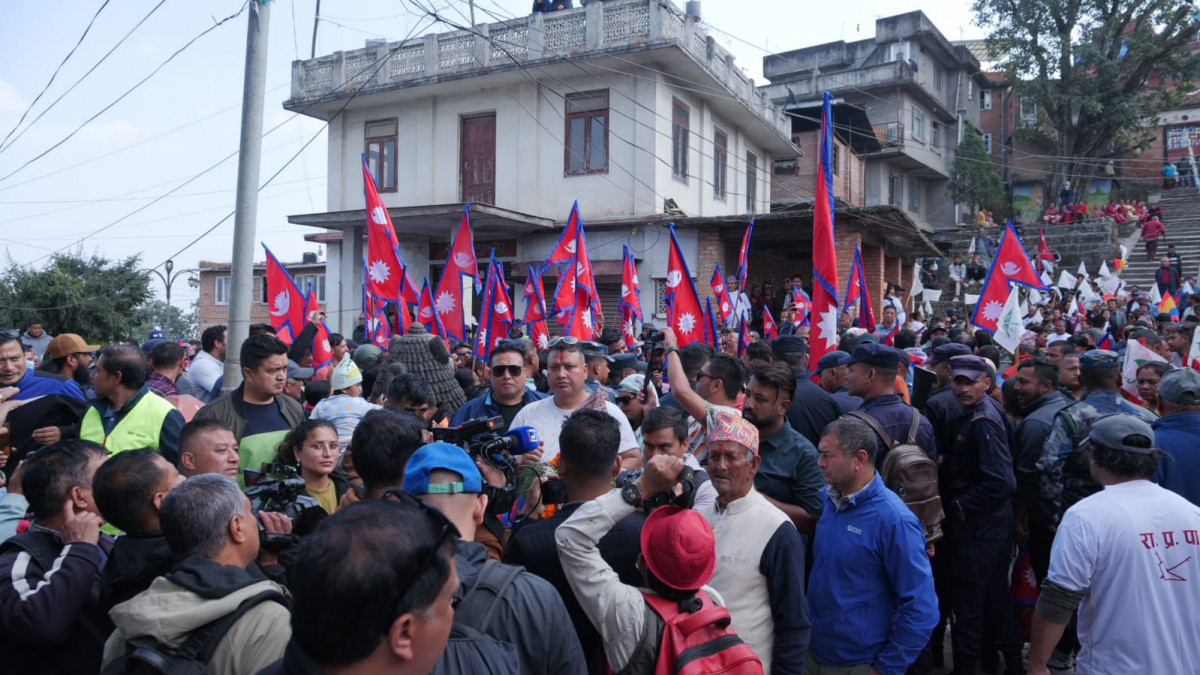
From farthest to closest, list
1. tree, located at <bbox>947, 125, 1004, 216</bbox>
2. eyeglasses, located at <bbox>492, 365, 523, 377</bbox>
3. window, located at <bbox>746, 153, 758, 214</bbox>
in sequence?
tree, located at <bbox>947, 125, 1004, 216</bbox>
window, located at <bbox>746, 153, 758, 214</bbox>
eyeglasses, located at <bbox>492, 365, 523, 377</bbox>

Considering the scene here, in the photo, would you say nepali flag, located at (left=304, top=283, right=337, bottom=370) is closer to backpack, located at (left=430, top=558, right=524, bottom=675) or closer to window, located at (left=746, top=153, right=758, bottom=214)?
backpack, located at (left=430, top=558, right=524, bottom=675)

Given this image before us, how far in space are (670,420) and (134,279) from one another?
24.8m

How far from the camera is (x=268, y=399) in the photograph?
4801 millimetres

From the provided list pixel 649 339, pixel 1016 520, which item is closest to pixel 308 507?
pixel 649 339

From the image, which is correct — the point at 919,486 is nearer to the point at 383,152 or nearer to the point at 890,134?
the point at 383,152

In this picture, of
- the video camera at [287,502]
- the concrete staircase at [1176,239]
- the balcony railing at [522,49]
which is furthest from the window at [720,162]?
the video camera at [287,502]

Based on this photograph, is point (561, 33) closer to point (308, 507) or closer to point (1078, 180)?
point (308, 507)

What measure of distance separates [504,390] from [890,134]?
33.8 metres

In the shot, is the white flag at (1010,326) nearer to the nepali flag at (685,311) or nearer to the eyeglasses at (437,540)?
the nepali flag at (685,311)

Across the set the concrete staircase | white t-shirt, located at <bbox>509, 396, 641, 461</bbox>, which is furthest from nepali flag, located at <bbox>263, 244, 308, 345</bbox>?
the concrete staircase

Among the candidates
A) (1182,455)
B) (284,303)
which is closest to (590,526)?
(1182,455)

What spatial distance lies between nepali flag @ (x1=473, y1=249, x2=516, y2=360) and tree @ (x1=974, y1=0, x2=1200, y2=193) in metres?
31.5

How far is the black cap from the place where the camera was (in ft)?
15.6

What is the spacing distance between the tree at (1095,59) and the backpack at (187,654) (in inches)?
1519
